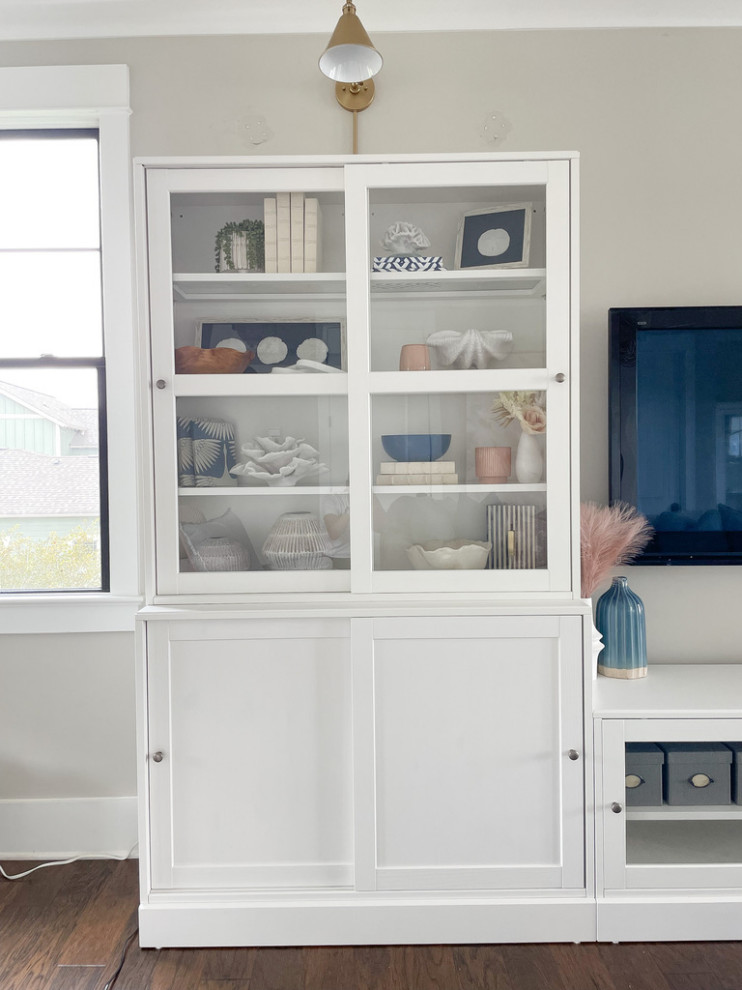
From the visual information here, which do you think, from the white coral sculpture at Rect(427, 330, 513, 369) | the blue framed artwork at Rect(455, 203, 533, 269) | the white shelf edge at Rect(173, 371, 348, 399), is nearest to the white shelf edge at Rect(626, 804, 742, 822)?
the white coral sculpture at Rect(427, 330, 513, 369)

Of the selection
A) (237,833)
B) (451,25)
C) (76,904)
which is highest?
(451,25)

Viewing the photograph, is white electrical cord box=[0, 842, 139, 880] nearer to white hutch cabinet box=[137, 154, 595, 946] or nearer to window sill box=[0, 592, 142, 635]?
white hutch cabinet box=[137, 154, 595, 946]

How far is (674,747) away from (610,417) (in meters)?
0.96

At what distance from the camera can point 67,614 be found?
2334mm

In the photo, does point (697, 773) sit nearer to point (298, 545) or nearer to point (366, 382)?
point (298, 545)

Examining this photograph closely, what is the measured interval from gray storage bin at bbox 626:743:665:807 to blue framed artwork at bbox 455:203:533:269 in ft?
4.31

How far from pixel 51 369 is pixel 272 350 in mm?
903

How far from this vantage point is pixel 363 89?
223 cm

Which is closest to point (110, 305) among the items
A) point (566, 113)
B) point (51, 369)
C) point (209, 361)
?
point (51, 369)

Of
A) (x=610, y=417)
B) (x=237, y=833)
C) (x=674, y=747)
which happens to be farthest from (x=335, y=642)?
(x=610, y=417)

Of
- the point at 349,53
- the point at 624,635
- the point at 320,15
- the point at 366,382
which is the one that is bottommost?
the point at 624,635

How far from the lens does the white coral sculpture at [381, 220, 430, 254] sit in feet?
6.26

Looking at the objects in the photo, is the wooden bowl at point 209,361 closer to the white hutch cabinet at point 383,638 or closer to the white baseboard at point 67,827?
the white hutch cabinet at point 383,638

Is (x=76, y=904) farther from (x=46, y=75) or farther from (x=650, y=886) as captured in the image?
(x=46, y=75)
